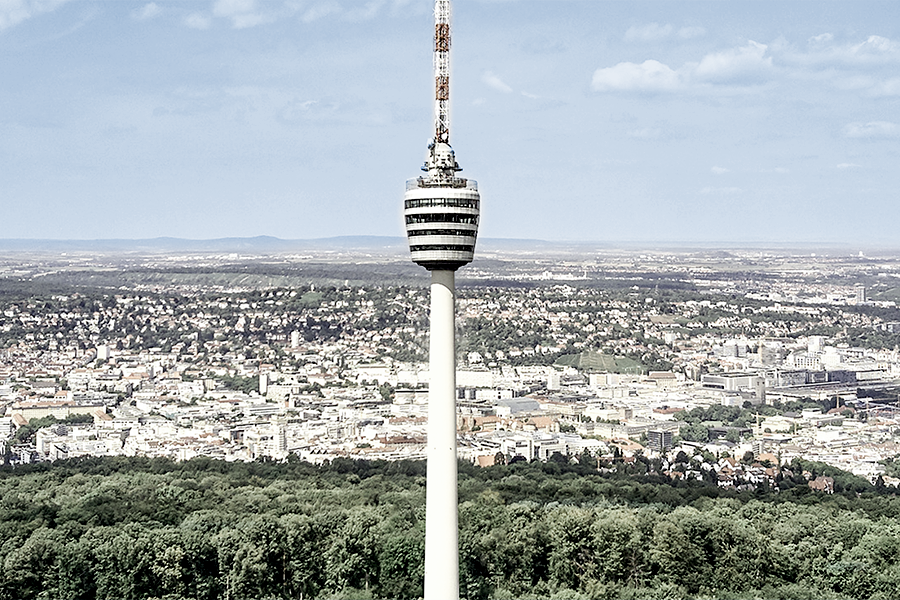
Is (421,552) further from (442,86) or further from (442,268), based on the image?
(442,86)

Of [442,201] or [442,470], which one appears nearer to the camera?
[442,470]

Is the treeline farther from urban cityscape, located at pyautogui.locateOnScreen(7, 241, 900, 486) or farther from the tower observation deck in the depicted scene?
urban cityscape, located at pyautogui.locateOnScreen(7, 241, 900, 486)

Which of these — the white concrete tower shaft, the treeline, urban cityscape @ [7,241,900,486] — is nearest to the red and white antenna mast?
the white concrete tower shaft

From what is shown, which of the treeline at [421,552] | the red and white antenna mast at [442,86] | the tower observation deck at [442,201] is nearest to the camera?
the tower observation deck at [442,201]

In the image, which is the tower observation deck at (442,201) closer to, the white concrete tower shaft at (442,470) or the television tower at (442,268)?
the television tower at (442,268)

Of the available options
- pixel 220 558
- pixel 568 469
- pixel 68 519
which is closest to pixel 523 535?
pixel 220 558

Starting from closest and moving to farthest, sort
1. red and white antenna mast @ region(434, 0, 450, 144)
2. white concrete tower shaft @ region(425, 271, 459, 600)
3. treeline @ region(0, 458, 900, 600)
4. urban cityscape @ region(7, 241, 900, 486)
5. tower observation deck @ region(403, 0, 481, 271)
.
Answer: white concrete tower shaft @ region(425, 271, 459, 600) → tower observation deck @ region(403, 0, 481, 271) → red and white antenna mast @ region(434, 0, 450, 144) → treeline @ region(0, 458, 900, 600) → urban cityscape @ region(7, 241, 900, 486)

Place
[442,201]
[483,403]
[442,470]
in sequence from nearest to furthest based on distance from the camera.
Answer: [442,470] < [442,201] < [483,403]

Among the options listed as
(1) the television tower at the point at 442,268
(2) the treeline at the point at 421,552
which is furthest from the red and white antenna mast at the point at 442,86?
(2) the treeline at the point at 421,552

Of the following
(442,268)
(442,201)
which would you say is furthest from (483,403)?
(442,201)
